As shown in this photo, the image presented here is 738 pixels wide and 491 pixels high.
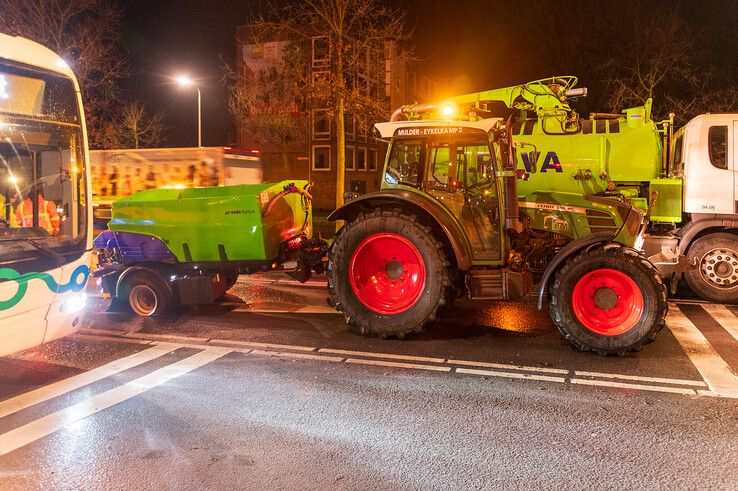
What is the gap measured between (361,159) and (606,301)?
1503 inches

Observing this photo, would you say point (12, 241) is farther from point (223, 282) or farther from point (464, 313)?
point (464, 313)

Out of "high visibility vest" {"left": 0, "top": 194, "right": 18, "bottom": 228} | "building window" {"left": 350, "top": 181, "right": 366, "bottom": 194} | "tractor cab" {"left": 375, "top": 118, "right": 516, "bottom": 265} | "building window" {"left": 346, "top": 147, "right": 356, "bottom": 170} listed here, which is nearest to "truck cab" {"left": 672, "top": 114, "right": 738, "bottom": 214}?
"tractor cab" {"left": 375, "top": 118, "right": 516, "bottom": 265}

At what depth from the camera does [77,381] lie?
6180 mm

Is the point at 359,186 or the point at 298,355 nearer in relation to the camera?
the point at 298,355

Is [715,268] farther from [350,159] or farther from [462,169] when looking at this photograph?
[350,159]

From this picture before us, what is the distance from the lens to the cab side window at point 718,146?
964 cm

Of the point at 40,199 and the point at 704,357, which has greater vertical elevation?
the point at 40,199

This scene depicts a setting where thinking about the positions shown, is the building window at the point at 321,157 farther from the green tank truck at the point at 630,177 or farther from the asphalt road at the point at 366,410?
the asphalt road at the point at 366,410

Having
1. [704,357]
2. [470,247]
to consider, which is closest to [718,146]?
[704,357]

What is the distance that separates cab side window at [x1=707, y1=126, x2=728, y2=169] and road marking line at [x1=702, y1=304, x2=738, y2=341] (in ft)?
7.30

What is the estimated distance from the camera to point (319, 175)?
42.3 meters

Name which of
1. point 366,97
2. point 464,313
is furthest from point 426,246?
point 366,97

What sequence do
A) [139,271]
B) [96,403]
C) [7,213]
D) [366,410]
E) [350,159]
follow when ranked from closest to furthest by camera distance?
[366,410], [96,403], [7,213], [139,271], [350,159]

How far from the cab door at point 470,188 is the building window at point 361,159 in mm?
36667
